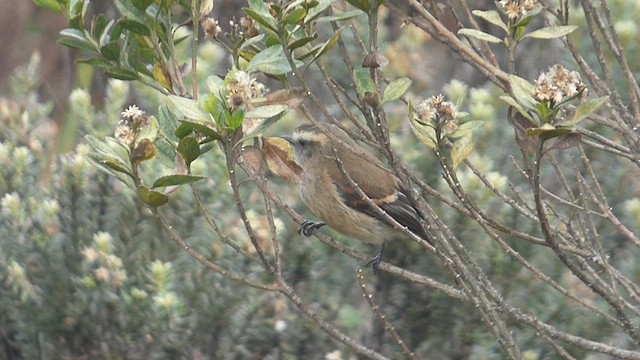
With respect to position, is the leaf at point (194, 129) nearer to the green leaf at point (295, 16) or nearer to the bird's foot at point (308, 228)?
the green leaf at point (295, 16)

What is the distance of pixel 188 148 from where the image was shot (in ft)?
7.94

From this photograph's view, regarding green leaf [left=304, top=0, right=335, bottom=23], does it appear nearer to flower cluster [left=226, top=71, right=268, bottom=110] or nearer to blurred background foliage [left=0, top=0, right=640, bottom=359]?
flower cluster [left=226, top=71, right=268, bottom=110]

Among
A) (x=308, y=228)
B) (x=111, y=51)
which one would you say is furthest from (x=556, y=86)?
(x=308, y=228)

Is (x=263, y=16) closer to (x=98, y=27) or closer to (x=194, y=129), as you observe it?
(x=194, y=129)

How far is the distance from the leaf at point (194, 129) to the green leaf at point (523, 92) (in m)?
0.63

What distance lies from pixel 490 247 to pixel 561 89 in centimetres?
254

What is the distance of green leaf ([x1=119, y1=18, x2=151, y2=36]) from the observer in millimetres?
2563

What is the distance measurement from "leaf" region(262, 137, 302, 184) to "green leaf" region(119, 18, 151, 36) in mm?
386

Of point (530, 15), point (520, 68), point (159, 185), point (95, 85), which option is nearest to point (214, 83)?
point (159, 185)

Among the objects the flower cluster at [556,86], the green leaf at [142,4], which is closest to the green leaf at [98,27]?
the green leaf at [142,4]

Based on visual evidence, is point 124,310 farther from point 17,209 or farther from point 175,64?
point 175,64

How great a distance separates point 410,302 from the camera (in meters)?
4.82

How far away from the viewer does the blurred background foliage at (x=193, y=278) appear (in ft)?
14.9

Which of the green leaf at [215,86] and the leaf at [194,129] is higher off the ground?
the green leaf at [215,86]
